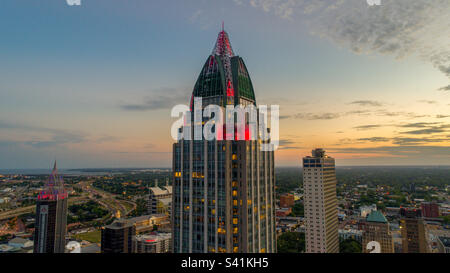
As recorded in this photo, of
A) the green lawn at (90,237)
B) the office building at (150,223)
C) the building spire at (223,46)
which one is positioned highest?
the building spire at (223,46)

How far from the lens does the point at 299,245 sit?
118 feet

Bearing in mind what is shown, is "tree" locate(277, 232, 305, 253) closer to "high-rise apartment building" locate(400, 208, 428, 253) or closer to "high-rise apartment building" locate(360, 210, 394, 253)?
"high-rise apartment building" locate(360, 210, 394, 253)

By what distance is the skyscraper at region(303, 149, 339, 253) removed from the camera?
34906 millimetres

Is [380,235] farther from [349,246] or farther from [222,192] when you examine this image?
[222,192]

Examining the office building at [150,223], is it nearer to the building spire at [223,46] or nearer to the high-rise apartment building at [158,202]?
the high-rise apartment building at [158,202]

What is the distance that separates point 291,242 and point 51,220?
1219 inches

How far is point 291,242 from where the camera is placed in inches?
1421

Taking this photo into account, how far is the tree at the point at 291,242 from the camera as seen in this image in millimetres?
34209

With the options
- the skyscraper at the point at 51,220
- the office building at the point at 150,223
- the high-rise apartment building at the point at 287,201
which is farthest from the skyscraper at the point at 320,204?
the skyscraper at the point at 51,220

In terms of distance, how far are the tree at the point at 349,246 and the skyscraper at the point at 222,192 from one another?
16844 millimetres

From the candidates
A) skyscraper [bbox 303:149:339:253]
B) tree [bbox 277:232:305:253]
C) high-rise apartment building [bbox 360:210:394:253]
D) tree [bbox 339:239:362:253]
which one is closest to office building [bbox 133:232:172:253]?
tree [bbox 277:232:305:253]

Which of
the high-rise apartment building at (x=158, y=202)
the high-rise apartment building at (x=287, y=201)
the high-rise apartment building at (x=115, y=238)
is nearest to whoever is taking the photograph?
the high-rise apartment building at (x=115, y=238)
